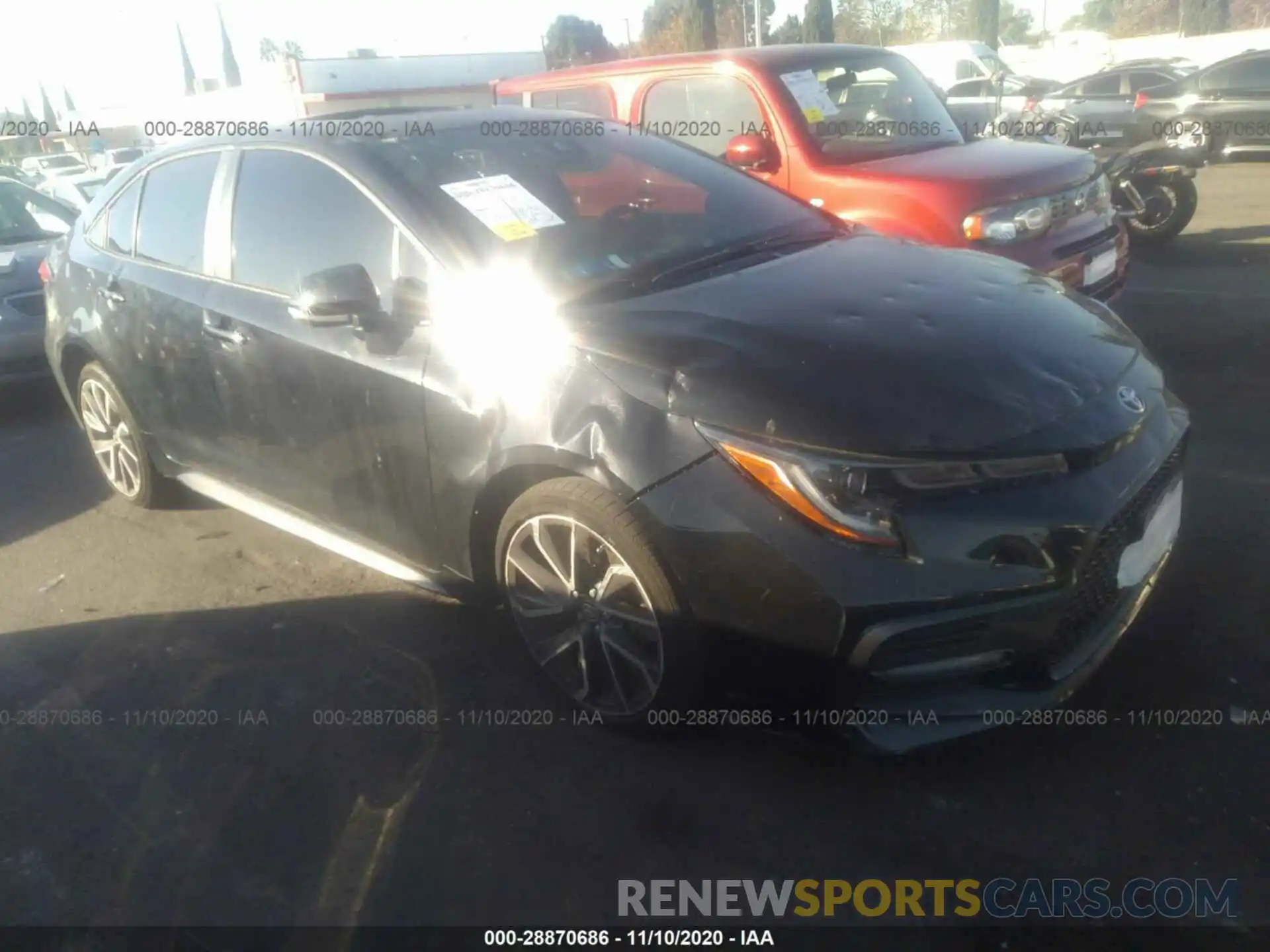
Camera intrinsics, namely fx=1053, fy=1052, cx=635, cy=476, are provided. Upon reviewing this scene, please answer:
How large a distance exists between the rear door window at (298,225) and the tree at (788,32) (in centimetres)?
4671

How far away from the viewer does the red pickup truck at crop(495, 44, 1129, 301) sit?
5145 millimetres

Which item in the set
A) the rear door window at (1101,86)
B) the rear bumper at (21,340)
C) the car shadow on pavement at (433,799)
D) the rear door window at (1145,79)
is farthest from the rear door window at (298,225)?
the rear door window at (1145,79)

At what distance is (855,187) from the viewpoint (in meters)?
5.45

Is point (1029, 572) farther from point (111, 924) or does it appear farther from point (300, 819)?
point (111, 924)

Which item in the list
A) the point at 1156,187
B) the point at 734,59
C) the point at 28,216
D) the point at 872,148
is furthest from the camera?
the point at 1156,187

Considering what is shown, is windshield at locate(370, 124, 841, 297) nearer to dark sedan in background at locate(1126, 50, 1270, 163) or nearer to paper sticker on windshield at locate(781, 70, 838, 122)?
paper sticker on windshield at locate(781, 70, 838, 122)

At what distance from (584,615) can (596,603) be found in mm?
79

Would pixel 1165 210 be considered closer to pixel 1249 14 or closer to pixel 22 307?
pixel 22 307

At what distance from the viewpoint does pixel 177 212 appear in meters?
4.16

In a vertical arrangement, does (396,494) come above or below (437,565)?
above

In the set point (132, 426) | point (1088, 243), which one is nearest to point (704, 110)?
point (1088, 243)

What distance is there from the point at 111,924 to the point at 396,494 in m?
1.37

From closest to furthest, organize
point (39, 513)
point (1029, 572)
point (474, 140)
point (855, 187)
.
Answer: point (1029, 572) < point (474, 140) < point (39, 513) < point (855, 187)

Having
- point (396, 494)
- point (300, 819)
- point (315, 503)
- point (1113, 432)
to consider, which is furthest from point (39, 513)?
point (1113, 432)
